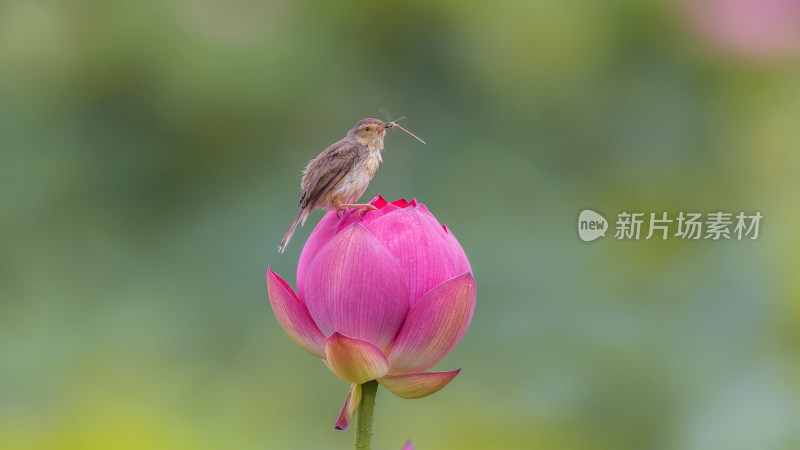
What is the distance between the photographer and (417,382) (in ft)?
1.31

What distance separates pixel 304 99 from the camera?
5.92 feet

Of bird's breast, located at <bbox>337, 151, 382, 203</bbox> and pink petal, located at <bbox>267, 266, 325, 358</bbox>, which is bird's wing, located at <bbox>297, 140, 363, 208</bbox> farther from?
pink petal, located at <bbox>267, 266, 325, 358</bbox>

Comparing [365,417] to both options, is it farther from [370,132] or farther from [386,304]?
[370,132]

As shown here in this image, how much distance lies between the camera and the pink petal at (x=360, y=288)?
389 millimetres

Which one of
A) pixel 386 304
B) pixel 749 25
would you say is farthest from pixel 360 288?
pixel 749 25

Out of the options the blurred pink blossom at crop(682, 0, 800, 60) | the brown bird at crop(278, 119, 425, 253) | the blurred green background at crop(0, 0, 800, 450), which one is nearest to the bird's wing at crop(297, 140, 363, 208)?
the brown bird at crop(278, 119, 425, 253)

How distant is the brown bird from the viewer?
1.89ft

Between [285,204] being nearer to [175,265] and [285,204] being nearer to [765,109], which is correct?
[175,265]

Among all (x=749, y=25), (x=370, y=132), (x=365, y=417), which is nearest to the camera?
(x=365, y=417)

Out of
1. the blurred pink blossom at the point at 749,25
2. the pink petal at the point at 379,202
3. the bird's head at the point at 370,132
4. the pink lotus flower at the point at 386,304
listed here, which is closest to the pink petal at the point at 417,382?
the pink lotus flower at the point at 386,304

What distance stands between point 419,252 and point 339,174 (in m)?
0.21

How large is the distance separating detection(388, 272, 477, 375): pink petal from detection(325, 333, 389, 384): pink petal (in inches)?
0.6

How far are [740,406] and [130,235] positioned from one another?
122 centimetres

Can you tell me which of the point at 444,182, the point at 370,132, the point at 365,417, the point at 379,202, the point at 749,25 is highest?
the point at 749,25
